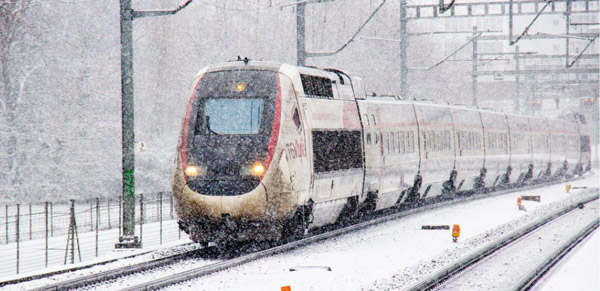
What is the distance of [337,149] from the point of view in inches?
715

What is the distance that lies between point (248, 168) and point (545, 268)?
17.3 ft

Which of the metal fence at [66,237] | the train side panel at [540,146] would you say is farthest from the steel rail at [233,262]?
the train side panel at [540,146]

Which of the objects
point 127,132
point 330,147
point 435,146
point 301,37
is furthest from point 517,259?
point 435,146

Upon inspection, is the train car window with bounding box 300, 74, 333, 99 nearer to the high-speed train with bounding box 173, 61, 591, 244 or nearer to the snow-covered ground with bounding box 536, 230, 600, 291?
the high-speed train with bounding box 173, 61, 591, 244

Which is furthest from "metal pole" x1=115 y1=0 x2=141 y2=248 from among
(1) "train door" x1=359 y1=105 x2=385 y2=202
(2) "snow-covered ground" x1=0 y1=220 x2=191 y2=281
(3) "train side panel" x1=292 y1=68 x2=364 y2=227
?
(1) "train door" x1=359 y1=105 x2=385 y2=202

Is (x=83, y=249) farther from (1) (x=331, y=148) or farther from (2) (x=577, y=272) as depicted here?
(2) (x=577, y=272)

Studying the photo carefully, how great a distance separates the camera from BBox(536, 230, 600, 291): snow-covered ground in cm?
1206

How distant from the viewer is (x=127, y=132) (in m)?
17.1

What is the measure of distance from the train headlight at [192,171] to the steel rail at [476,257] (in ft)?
15.9

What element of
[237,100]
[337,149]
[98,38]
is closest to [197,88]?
[237,100]

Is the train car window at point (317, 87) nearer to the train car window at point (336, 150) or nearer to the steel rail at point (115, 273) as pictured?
the train car window at point (336, 150)

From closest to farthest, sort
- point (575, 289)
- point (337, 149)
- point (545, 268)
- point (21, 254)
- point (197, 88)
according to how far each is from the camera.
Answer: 1. point (575, 289)
2. point (545, 268)
3. point (197, 88)
4. point (337, 149)
5. point (21, 254)

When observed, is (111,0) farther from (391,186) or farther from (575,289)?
(575,289)

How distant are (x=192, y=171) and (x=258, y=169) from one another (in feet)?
4.04
